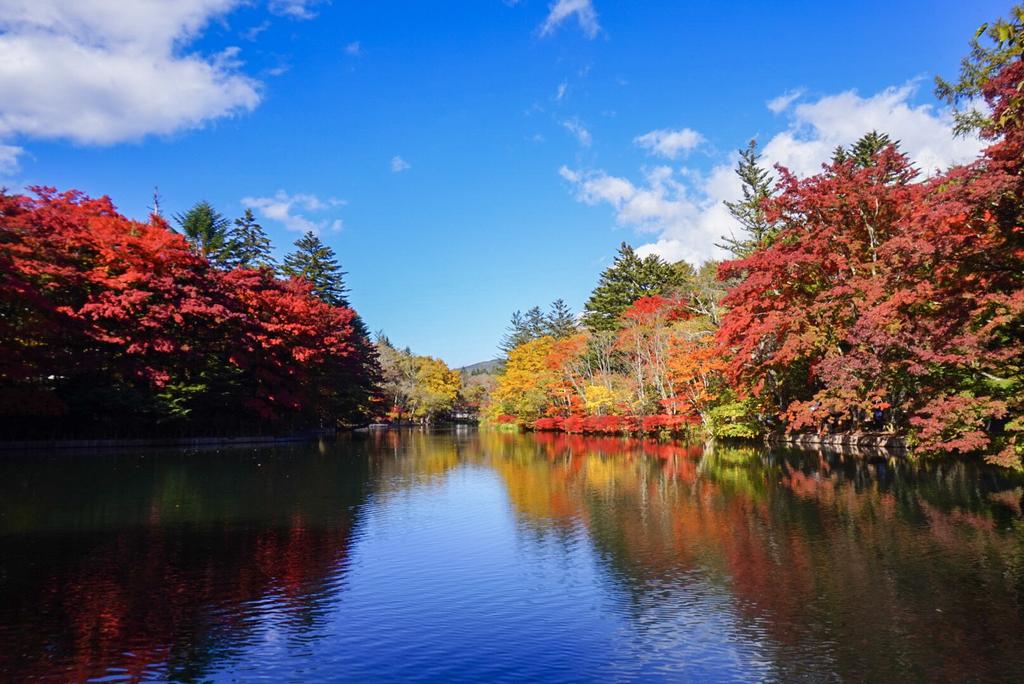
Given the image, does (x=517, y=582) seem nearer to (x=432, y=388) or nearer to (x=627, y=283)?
(x=627, y=283)

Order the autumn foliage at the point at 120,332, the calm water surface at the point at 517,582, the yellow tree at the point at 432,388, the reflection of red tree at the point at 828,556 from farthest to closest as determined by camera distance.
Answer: the yellow tree at the point at 432,388
the autumn foliage at the point at 120,332
the reflection of red tree at the point at 828,556
the calm water surface at the point at 517,582

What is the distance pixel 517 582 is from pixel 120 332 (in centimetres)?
2569

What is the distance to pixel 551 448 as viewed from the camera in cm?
3209

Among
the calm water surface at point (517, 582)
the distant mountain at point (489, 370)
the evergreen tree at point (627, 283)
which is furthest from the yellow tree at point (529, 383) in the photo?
the calm water surface at point (517, 582)

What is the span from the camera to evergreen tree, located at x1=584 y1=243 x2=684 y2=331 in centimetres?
5516

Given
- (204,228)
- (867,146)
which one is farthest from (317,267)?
(867,146)

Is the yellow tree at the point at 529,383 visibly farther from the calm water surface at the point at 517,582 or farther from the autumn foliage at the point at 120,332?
the calm water surface at the point at 517,582

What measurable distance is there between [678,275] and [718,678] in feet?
172

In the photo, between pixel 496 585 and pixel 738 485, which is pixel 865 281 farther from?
pixel 496 585

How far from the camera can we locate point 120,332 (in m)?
27.4

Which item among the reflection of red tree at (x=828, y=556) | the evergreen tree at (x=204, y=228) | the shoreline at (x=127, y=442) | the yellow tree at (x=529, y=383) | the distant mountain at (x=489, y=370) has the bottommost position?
the reflection of red tree at (x=828, y=556)

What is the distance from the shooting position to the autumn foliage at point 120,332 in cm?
2412

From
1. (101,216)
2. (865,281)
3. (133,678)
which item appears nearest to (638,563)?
(133,678)

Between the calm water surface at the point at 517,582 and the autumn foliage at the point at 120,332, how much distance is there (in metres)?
10.9
